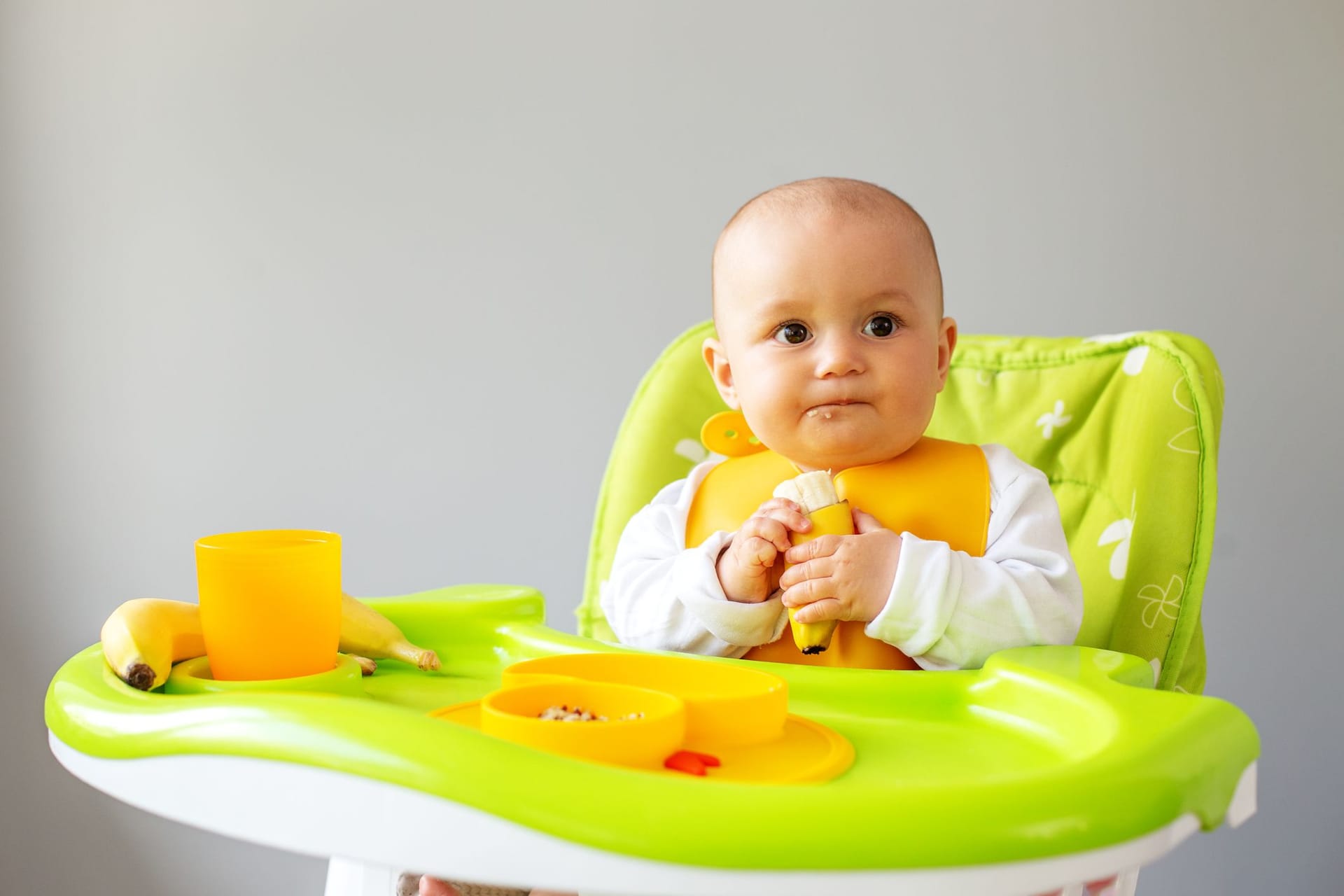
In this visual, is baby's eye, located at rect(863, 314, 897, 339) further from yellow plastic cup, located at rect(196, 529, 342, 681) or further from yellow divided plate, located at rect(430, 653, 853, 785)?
yellow plastic cup, located at rect(196, 529, 342, 681)

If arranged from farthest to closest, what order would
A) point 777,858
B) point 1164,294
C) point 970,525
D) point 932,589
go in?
point 1164,294
point 970,525
point 932,589
point 777,858

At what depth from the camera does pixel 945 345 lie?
111 cm

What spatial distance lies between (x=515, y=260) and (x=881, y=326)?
1000mm

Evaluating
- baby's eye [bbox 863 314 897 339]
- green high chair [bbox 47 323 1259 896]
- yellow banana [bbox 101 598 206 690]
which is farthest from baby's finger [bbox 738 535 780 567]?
yellow banana [bbox 101 598 206 690]

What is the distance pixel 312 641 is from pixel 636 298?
3.87 feet

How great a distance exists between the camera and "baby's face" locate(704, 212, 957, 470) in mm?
972

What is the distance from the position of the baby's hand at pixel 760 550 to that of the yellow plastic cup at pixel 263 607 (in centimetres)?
34

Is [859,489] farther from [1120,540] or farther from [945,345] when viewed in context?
[1120,540]

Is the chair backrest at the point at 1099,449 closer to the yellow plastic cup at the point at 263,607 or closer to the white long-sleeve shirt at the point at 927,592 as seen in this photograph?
the white long-sleeve shirt at the point at 927,592

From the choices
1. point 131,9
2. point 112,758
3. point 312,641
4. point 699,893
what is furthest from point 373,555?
point 699,893

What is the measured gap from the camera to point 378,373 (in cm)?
187

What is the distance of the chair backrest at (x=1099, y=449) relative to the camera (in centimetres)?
112

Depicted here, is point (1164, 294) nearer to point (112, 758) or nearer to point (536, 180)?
point (536, 180)

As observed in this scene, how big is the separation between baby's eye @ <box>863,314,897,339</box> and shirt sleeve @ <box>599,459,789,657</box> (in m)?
0.23
